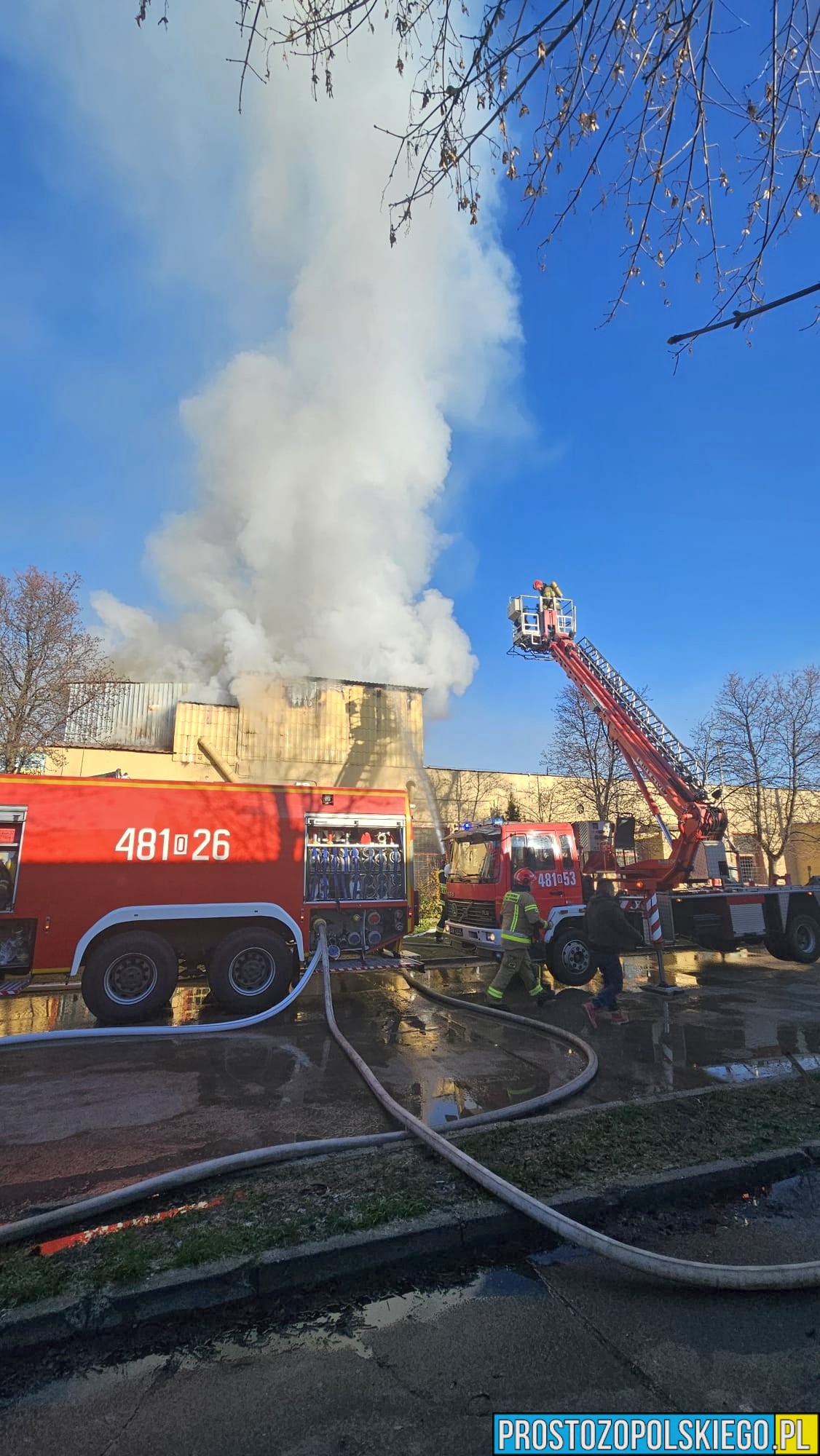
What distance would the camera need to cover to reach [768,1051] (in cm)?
630

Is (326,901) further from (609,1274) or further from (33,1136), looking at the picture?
(609,1274)

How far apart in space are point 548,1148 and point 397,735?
78.3 ft

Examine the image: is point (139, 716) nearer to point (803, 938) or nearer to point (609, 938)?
point (609, 938)

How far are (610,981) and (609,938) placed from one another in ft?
2.00

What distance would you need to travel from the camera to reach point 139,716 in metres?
25.8

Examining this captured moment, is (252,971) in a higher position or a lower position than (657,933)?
lower

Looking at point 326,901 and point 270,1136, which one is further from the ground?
point 326,901

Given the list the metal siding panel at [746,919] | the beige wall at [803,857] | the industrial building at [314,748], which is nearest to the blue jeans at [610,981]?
the metal siding panel at [746,919]

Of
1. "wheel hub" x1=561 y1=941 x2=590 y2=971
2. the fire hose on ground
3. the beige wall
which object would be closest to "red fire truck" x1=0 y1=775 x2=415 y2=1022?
"wheel hub" x1=561 y1=941 x2=590 y2=971

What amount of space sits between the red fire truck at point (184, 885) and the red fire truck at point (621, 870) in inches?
66.8

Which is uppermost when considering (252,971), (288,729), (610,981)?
(288,729)

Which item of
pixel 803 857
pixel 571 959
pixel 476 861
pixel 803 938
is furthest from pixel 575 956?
pixel 803 857

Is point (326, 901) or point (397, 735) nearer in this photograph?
point (326, 901)

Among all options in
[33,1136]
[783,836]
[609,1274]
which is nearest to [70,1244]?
[33,1136]
